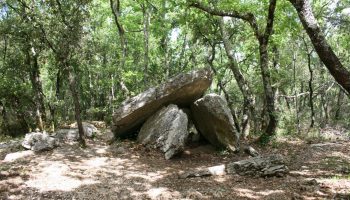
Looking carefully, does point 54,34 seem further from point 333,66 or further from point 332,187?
point 332,187

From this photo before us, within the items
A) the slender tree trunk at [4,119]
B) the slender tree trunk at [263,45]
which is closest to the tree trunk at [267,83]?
the slender tree trunk at [263,45]

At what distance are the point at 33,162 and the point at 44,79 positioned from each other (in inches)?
1238

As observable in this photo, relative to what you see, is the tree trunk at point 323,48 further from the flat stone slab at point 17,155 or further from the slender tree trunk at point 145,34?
the slender tree trunk at point 145,34

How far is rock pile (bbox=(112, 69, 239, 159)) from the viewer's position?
1254 cm

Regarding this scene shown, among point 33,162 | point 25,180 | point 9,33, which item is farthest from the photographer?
point 9,33

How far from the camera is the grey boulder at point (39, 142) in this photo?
12336mm

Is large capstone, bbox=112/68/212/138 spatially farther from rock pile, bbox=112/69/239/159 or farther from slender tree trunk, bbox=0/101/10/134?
slender tree trunk, bbox=0/101/10/134

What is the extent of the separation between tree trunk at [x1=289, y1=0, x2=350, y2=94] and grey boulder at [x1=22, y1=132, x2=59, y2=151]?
964cm

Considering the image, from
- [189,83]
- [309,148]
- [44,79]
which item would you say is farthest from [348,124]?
[44,79]

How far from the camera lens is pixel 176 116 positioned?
507 inches

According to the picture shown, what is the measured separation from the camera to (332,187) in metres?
7.37

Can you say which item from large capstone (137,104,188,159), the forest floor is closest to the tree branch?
large capstone (137,104,188,159)

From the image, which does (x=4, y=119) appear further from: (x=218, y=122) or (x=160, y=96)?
(x=218, y=122)

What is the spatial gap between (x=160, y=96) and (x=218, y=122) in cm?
249
